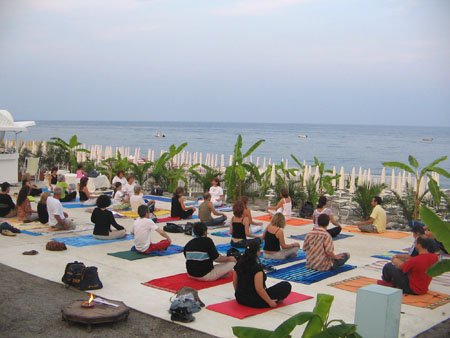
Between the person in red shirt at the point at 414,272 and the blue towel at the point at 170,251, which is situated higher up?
the person in red shirt at the point at 414,272

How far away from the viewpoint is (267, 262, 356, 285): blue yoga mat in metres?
8.20

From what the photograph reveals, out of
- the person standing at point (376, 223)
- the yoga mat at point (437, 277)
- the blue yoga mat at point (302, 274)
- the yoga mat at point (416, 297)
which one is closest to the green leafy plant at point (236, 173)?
the person standing at point (376, 223)

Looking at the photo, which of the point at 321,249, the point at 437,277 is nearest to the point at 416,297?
the point at 437,277

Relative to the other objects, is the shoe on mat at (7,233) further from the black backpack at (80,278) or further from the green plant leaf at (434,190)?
the green plant leaf at (434,190)

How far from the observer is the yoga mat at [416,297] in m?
7.18

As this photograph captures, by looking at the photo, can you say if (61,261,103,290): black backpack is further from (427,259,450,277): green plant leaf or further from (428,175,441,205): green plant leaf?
(428,175,441,205): green plant leaf

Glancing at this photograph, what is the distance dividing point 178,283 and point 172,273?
631 mm

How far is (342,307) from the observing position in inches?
273

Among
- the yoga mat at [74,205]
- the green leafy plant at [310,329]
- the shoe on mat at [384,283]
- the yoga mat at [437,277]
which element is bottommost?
the yoga mat at [74,205]

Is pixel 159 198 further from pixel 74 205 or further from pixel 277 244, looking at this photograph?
pixel 277 244

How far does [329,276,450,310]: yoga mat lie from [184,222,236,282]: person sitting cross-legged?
5.37ft

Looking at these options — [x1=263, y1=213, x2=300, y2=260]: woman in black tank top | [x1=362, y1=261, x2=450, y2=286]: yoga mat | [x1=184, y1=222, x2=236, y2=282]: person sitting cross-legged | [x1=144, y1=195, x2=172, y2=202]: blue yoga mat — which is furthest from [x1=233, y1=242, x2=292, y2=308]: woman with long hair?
[x1=144, y1=195, x2=172, y2=202]: blue yoga mat

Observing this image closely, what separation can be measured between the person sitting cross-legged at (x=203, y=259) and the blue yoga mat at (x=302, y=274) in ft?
2.86

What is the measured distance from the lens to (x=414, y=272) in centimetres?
743
